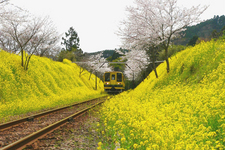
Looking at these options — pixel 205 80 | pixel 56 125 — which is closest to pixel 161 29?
pixel 205 80

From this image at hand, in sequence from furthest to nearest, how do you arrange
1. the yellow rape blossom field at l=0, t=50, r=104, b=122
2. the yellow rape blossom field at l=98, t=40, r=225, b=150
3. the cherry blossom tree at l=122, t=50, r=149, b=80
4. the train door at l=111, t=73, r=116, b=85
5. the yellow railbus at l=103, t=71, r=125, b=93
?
the train door at l=111, t=73, r=116, b=85 < the yellow railbus at l=103, t=71, r=125, b=93 < the cherry blossom tree at l=122, t=50, r=149, b=80 < the yellow rape blossom field at l=0, t=50, r=104, b=122 < the yellow rape blossom field at l=98, t=40, r=225, b=150

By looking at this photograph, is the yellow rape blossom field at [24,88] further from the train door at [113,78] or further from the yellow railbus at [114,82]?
the train door at [113,78]

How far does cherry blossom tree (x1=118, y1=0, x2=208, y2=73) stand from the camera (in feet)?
45.5

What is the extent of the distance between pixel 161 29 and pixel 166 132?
12065 mm

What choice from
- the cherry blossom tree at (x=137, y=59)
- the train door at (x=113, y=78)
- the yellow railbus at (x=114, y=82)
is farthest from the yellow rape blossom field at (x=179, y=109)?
the train door at (x=113, y=78)

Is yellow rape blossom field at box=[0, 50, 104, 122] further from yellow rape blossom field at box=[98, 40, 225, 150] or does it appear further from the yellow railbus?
the yellow railbus

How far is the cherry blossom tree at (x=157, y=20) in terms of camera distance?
13883 mm

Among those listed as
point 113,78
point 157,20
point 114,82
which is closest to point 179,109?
point 157,20

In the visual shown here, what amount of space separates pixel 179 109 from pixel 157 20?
31.8 ft

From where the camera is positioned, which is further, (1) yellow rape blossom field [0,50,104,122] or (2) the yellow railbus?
(2) the yellow railbus

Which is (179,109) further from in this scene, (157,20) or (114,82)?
(114,82)

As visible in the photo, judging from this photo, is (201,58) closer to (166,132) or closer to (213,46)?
(213,46)

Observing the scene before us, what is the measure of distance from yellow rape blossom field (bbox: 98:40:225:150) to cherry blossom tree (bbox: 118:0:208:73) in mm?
2996

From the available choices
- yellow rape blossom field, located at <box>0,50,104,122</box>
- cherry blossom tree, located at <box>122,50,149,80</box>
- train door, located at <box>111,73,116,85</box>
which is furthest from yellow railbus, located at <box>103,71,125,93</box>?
yellow rape blossom field, located at <box>0,50,104,122</box>
